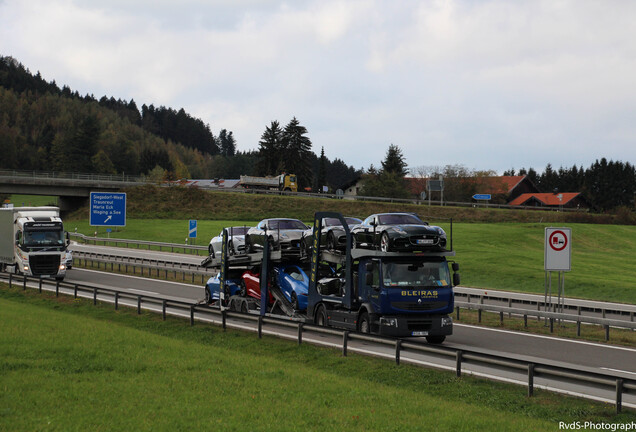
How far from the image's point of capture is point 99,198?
5106 cm

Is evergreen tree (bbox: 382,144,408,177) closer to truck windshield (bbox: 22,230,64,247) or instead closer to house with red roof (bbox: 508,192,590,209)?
house with red roof (bbox: 508,192,590,209)

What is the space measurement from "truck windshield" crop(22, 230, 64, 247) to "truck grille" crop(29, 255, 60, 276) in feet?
2.22

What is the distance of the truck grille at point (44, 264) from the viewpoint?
1468 inches

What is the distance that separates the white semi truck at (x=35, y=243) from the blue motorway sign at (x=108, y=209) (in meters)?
12.3

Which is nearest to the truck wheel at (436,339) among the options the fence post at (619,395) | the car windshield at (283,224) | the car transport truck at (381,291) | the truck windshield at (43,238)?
the car transport truck at (381,291)

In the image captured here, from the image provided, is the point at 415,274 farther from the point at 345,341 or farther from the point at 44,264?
the point at 44,264

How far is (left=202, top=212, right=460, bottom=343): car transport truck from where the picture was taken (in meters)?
18.2

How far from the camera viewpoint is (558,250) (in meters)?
24.2

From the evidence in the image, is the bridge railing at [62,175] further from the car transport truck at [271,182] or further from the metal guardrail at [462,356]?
the metal guardrail at [462,356]

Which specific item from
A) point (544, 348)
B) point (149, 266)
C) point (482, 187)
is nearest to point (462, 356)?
point (544, 348)

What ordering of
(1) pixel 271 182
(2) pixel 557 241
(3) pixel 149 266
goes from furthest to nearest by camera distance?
(1) pixel 271 182
(3) pixel 149 266
(2) pixel 557 241

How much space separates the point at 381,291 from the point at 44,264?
81.9ft

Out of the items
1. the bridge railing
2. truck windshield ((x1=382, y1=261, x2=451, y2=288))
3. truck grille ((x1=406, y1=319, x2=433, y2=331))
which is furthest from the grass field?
the bridge railing

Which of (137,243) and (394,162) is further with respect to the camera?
(394,162)
